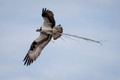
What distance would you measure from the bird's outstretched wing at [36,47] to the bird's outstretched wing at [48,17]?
1029 mm

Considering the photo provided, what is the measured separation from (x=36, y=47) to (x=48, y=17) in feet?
8.68

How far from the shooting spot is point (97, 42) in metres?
9.38

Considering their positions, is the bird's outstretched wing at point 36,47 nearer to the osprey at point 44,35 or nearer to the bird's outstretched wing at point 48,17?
the osprey at point 44,35

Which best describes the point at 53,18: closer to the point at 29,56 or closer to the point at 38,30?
the point at 38,30

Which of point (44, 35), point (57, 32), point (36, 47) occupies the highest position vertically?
point (44, 35)

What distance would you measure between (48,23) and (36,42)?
2040mm

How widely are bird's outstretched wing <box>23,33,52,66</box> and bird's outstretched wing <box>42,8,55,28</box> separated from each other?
1029 millimetres

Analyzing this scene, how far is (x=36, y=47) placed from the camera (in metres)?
16.6

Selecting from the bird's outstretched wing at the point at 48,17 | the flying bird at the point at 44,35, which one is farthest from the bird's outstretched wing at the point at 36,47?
the bird's outstretched wing at the point at 48,17

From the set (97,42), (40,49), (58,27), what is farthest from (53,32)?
(97,42)

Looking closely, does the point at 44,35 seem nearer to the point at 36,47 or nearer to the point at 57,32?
the point at 36,47

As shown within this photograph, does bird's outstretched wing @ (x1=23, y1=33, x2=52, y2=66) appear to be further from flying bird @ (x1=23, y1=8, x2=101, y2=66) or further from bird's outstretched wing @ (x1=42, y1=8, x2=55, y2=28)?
bird's outstretched wing @ (x1=42, y1=8, x2=55, y2=28)

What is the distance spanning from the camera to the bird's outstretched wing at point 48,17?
1505cm

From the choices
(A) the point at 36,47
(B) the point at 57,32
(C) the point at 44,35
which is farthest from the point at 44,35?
(B) the point at 57,32
